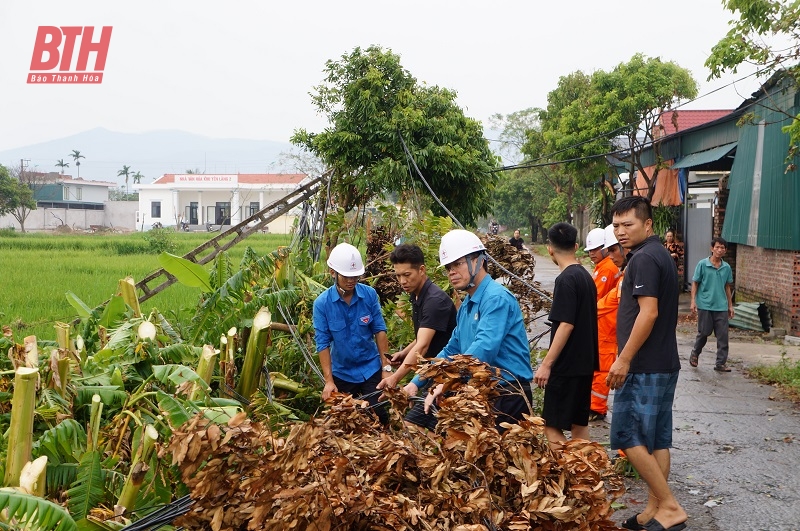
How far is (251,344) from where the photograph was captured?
6219 millimetres

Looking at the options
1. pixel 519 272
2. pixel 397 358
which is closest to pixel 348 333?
pixel 397 358

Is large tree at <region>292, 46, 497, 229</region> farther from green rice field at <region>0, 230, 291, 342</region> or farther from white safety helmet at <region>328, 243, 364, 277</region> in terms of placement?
white safety helmet at <region>328, 243, 364, 277</region>

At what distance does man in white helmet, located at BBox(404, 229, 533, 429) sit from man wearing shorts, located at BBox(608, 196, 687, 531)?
627 millimetres

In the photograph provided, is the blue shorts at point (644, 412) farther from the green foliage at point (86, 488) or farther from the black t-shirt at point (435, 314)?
the green foliage at point (86, 488)

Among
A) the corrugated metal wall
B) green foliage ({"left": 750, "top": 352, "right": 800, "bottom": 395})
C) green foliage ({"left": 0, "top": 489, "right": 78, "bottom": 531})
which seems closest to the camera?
green foliage ({"left": 0, "top": 489, "right": 78, "bottom": 531})

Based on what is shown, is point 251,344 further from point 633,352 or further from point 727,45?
point 727,45

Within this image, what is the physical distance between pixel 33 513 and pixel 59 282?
56.4ft

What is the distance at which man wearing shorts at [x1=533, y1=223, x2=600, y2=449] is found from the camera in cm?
553

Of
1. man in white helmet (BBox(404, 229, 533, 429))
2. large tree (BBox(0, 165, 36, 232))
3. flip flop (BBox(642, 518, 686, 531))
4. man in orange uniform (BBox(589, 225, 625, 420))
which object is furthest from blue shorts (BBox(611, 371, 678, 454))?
large tree (BBox(0, 165, 36, 232))

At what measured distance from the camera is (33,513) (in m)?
3.25

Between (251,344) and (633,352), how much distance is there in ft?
9.18

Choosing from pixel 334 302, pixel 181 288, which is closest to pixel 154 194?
pixel 181 288

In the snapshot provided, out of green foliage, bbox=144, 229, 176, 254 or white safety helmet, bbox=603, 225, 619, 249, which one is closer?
white safety helmet, bbox=603, 225, 619, 249

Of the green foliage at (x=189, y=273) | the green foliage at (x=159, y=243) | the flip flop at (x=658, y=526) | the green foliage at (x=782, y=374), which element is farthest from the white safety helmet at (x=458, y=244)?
the green foliage at (x=159, y=243)
